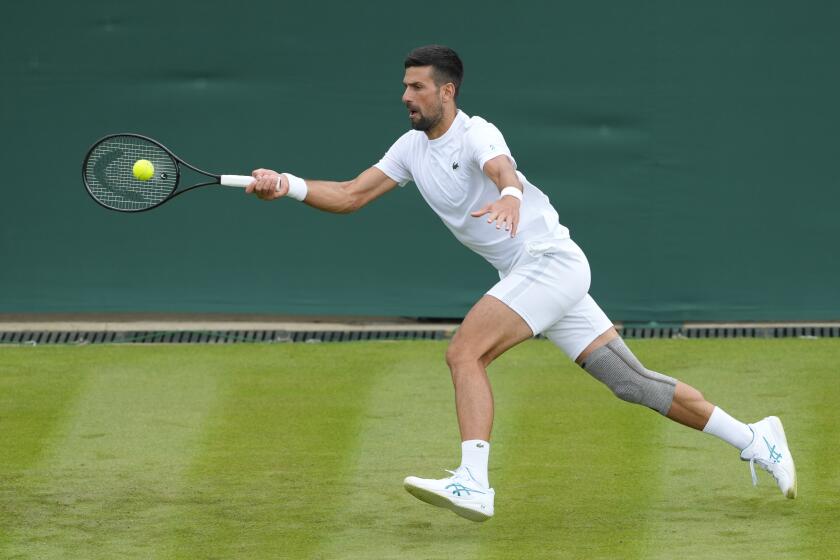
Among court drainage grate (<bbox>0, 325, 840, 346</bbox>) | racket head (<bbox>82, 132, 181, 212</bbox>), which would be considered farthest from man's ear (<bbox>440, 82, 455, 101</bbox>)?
court drainage grate (<bbox>0, 325, 840, 346</bbox>)

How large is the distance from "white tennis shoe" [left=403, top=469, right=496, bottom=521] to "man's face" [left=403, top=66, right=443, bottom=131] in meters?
1.12

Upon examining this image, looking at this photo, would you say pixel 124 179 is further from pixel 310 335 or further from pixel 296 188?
pixel 310 335

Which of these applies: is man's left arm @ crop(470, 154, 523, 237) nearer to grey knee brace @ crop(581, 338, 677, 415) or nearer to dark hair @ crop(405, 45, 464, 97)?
dark hair @ crop(405, 45, 464, 97)

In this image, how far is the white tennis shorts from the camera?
5184 millimetres

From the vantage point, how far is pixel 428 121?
5.31 m

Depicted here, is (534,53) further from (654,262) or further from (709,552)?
(709,552)

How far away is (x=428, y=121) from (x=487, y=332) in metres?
0.70

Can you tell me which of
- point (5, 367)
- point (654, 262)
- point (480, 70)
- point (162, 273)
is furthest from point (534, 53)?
point (5, 367)

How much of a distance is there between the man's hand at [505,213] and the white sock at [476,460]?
2.03 ft

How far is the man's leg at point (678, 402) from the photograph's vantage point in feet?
17.4

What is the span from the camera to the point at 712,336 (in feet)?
27.2

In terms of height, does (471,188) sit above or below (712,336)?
above

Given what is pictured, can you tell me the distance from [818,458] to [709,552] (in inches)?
51.3

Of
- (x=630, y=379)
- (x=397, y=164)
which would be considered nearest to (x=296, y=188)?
(x=397, y=164)
